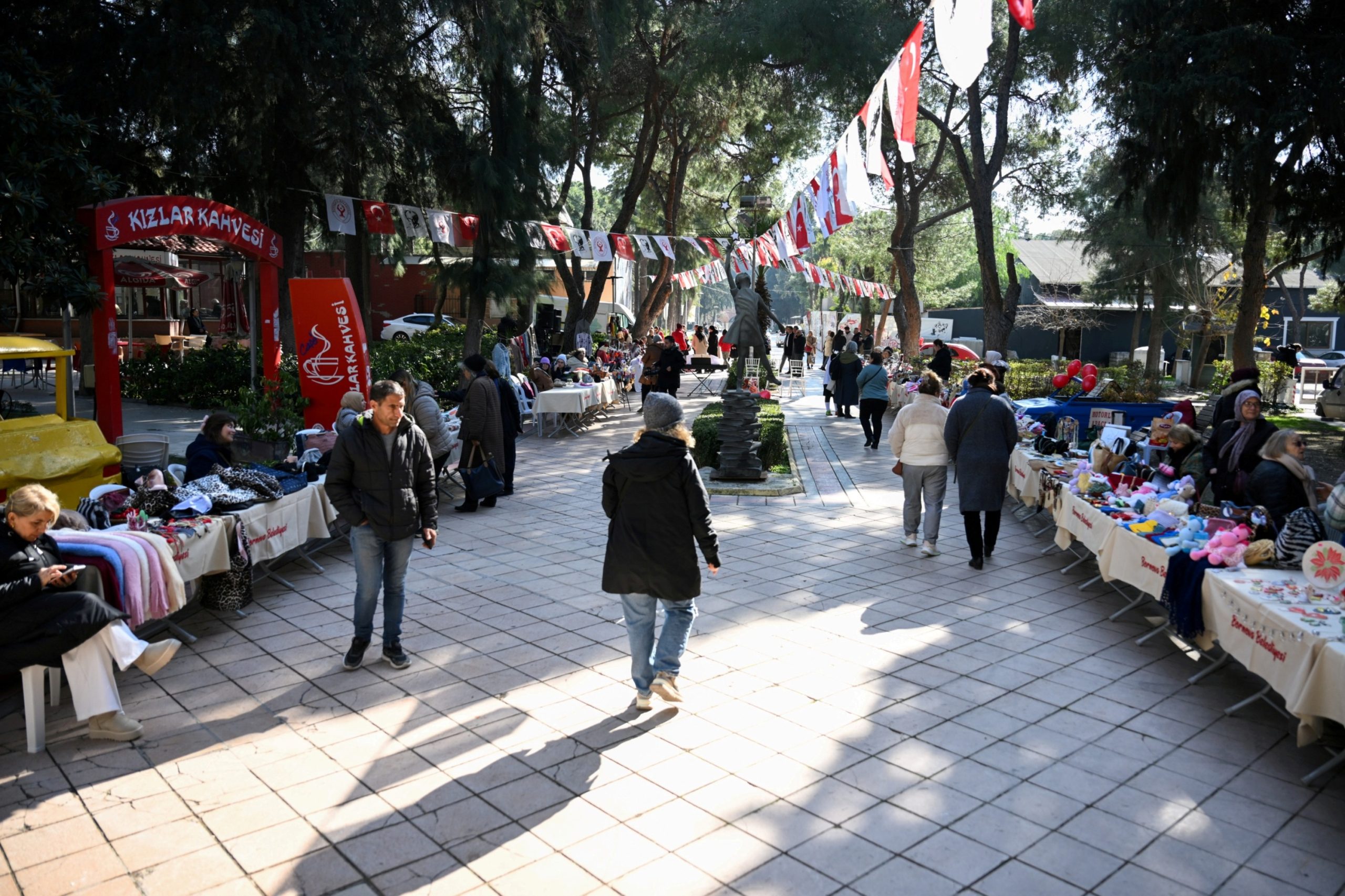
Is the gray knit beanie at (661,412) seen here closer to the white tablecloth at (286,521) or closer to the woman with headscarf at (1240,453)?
the white tablecloth at (286,521)

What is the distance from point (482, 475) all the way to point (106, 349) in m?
4.08

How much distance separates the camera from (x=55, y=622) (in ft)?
13.8

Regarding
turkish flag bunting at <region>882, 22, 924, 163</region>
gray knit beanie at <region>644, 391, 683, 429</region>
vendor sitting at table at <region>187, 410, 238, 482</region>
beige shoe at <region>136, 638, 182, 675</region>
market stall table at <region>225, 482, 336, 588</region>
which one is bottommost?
beige shoe at <region>136, 638, 182, 675</region>

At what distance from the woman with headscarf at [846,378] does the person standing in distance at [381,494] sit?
1303cm

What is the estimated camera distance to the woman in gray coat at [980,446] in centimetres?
750

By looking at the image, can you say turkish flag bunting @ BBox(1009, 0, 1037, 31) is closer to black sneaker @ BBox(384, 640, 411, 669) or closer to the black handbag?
black sneaker @ BBox(384, 640, 411, 669)

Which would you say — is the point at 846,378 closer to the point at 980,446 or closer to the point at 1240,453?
the point at 980,446

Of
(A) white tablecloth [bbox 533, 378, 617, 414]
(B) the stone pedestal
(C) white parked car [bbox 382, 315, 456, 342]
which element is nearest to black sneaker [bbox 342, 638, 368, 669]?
(B) the stone pedestal

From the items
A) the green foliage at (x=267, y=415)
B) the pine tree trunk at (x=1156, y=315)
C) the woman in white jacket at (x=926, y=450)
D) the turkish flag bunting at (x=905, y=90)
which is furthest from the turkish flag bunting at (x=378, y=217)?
the pine tree trunk at (x=1156, y=315)

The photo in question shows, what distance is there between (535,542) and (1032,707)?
4666 mm

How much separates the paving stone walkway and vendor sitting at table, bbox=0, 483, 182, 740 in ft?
0.72

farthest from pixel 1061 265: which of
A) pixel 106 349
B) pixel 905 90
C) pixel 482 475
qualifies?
pixel 106 349

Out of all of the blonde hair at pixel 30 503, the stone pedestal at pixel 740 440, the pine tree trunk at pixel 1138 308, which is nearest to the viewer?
the blonde hair at pixel 30 503

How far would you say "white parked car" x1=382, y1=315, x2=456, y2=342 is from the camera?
1380 inches
